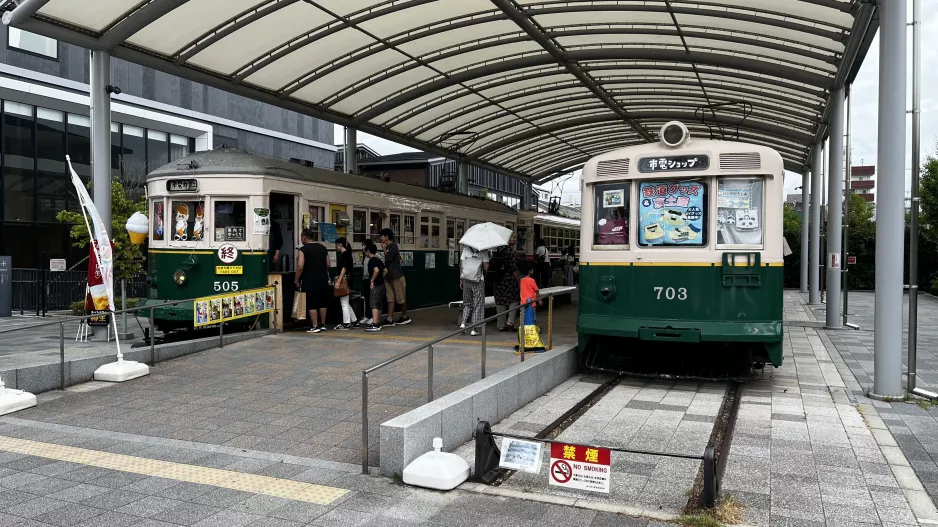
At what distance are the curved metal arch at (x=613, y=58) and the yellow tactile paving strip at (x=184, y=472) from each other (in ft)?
39.6

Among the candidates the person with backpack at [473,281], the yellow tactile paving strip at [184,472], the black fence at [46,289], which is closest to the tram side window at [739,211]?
the person with backpack at [473,281]

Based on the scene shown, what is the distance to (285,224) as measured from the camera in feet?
39.3

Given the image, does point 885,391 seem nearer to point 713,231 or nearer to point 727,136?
point 713,231

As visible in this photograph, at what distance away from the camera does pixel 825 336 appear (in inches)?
516

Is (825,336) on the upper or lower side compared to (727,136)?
lower

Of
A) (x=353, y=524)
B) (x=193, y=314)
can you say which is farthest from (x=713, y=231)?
(x=193, y=314)

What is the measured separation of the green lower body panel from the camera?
7957 millimetres

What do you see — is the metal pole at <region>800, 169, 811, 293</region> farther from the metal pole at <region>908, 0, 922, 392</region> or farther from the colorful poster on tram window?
the colorful poster on tram window

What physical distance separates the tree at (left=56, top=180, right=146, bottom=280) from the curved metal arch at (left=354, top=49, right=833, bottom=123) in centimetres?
609

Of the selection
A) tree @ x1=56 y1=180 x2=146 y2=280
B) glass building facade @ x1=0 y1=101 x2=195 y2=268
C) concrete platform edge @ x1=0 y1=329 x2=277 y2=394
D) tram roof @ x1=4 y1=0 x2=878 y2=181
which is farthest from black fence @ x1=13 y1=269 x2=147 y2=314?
concrete platform edge @ x1=0 y1=329 x2=277 y2=394

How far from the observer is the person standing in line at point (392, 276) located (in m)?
12.2

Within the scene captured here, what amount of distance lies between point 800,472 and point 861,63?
10885mm

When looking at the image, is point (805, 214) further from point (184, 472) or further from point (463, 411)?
point (184, 472)

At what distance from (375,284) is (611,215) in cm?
480
